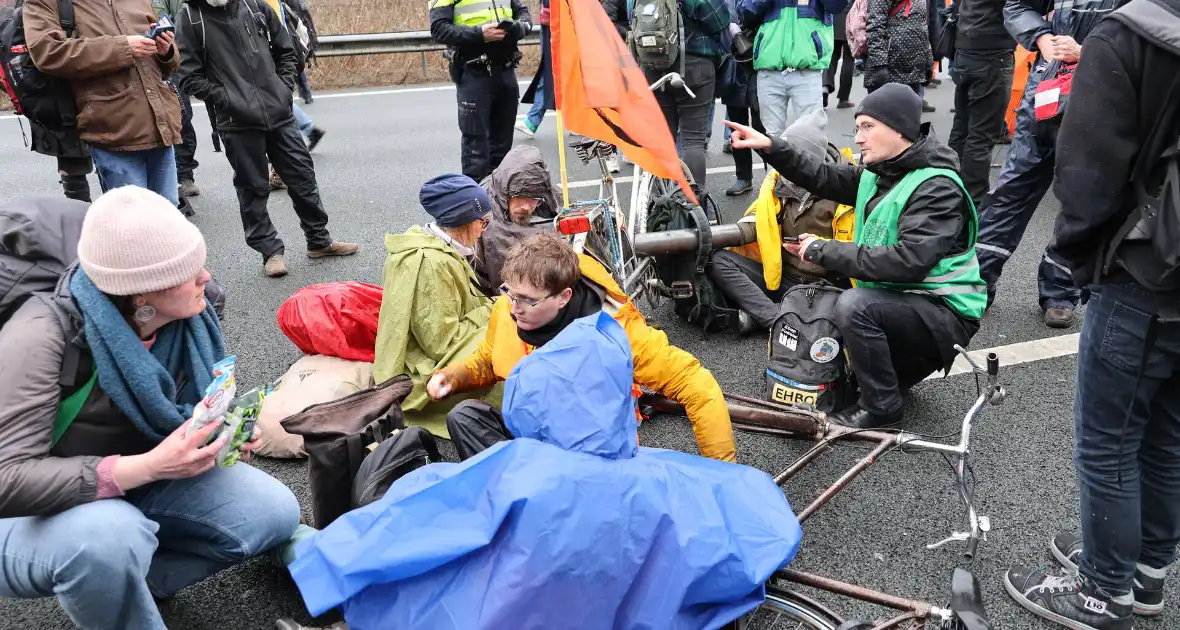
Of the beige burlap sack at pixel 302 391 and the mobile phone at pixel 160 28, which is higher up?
the mobile phone at pixel 160 28

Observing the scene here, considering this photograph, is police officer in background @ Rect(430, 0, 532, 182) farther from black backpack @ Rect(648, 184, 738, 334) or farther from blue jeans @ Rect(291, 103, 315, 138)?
blue jeans @ Rect(291, 103, 315, 138)

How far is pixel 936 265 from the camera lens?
10.8ft

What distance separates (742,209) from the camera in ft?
21.4

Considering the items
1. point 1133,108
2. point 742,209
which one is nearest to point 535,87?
point 742,209

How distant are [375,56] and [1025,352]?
10.6 meters

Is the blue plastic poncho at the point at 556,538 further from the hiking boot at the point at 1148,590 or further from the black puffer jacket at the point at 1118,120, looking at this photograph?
the hiking boot at the point at 1148,590

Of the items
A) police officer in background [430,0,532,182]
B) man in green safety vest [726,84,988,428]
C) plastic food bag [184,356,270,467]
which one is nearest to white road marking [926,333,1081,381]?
man in green safety vest [726,84,988,428]

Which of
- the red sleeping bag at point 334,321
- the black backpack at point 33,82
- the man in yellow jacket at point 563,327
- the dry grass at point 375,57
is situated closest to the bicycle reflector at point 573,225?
the man in yellow jacket at point 563,327

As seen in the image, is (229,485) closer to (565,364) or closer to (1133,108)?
(565,364)

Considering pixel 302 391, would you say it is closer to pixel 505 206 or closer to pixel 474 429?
pixel 474 429

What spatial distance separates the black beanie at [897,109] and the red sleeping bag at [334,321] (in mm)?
2222

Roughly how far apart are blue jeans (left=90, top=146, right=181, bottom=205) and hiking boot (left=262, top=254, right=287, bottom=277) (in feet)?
2.26

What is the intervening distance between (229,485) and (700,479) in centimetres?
136

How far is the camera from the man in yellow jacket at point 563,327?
2758 mm
